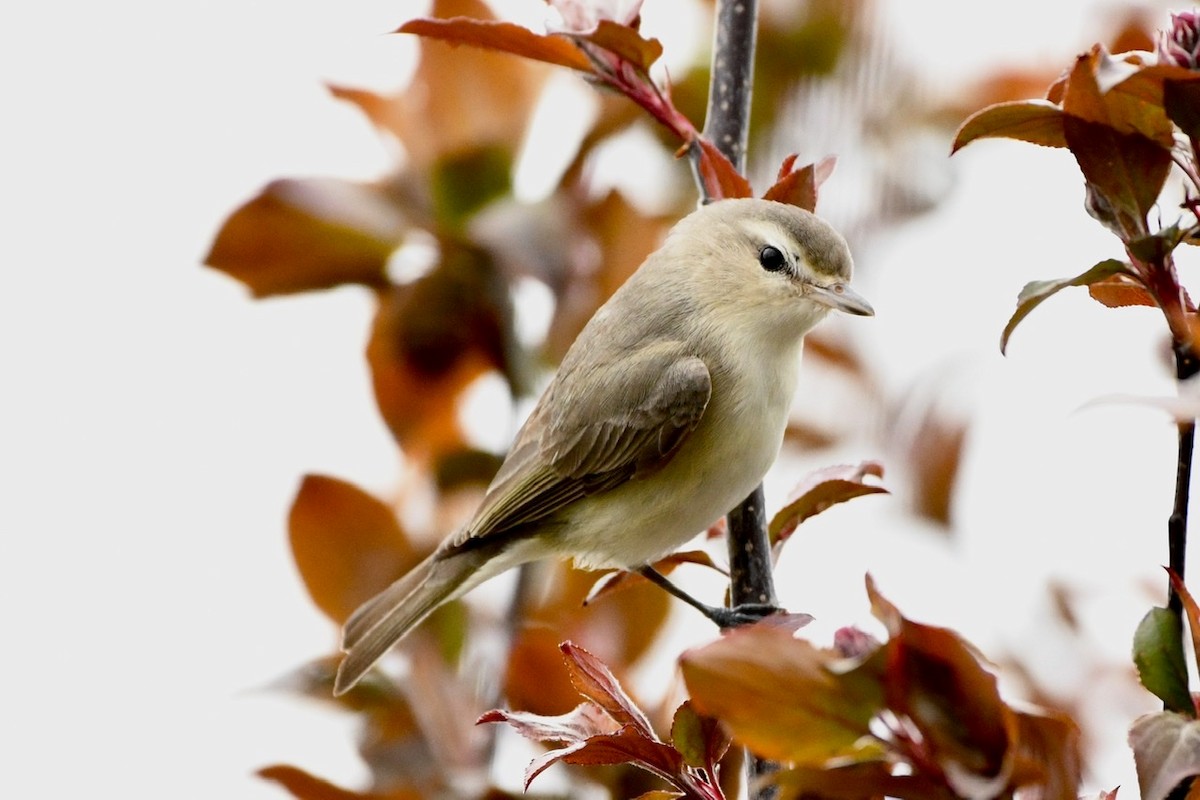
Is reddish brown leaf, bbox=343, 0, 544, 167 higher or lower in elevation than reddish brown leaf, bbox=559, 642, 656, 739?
higher

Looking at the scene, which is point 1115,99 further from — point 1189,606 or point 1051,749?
point 1051,749

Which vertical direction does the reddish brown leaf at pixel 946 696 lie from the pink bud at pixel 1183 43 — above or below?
below

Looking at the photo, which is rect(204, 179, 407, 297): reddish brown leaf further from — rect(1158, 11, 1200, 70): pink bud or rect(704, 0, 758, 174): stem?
rect(1158, 11, 1200, 70): pink bud

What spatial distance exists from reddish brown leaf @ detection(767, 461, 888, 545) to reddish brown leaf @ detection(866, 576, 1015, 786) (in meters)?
0.71

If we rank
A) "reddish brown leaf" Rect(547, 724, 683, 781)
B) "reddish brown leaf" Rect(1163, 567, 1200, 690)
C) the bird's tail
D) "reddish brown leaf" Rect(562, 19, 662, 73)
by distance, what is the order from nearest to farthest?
1. "reddish brown leaf" Rect(1163, 567, 1200, 690)
2. "reddish brown leaf" Rect(547, 724, 683, 781)
3. "reddish brown leaf" Rect(562, 19, 662, 73)
4. the bird's tail

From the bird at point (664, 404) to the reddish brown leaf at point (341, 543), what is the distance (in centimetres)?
24

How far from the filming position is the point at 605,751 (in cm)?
108

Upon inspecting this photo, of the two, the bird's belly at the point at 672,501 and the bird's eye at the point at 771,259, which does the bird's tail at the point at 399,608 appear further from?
the bird's eye at the point at 771,259

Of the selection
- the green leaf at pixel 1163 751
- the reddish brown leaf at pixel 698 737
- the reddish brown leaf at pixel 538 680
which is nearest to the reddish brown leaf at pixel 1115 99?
the green leaf at pixel 1163 751

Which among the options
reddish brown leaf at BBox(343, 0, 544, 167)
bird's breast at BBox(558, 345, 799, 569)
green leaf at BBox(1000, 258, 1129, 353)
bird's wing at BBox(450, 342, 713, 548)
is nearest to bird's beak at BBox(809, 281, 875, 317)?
bird's breast at BBox(558, 345, 799, 569)

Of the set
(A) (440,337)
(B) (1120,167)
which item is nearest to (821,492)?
(B) (1120,167)

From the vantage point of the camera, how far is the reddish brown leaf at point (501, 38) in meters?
1.49

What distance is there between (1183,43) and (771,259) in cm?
149

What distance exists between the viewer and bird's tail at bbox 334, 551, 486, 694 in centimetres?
188
